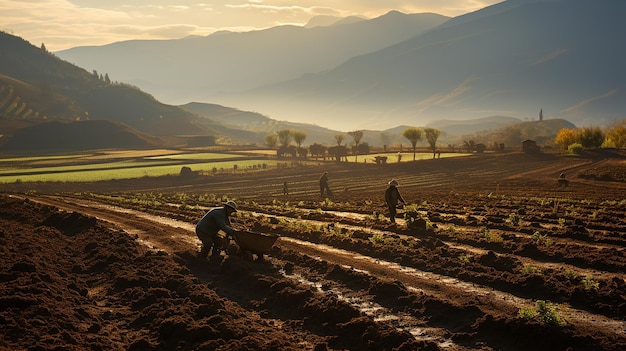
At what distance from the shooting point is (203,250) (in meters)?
20.6

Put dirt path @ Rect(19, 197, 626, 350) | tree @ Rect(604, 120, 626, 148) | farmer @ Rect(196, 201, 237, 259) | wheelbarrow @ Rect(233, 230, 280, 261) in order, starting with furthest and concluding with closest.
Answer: tree @ Rect(604, 120, 626, 148) → farmer @ Rect(196, 201, 237, 259) → wheelbarrow @ Rect(233, 230, 280, 261) → dirt path @ Rect(19, 197, 626, 350)

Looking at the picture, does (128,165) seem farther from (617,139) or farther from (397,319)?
(397,319)

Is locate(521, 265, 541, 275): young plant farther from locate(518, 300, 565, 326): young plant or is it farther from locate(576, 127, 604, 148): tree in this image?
locate(576, 127, 604, 148): tree

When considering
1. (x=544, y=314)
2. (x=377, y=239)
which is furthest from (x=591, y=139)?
(x=544, y=314)

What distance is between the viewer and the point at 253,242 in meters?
19.3

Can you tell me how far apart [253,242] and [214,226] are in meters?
1.51

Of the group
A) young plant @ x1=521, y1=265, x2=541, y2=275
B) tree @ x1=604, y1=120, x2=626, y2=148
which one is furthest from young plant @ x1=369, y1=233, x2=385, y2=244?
tree @ x1=604, y1=120, x2=626, y2=148

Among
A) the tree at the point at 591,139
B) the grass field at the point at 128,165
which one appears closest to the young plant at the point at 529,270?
the grass field at the point at 128,165

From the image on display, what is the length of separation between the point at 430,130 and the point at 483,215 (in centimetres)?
7858

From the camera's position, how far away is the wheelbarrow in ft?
62.5

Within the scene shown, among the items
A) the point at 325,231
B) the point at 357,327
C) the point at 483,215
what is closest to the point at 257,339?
the point at 357,327

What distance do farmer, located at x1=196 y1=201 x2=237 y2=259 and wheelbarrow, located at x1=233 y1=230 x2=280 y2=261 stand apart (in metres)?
0.30

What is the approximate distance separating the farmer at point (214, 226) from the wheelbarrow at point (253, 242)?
0.30 meters

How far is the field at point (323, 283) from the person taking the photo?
520 inches
